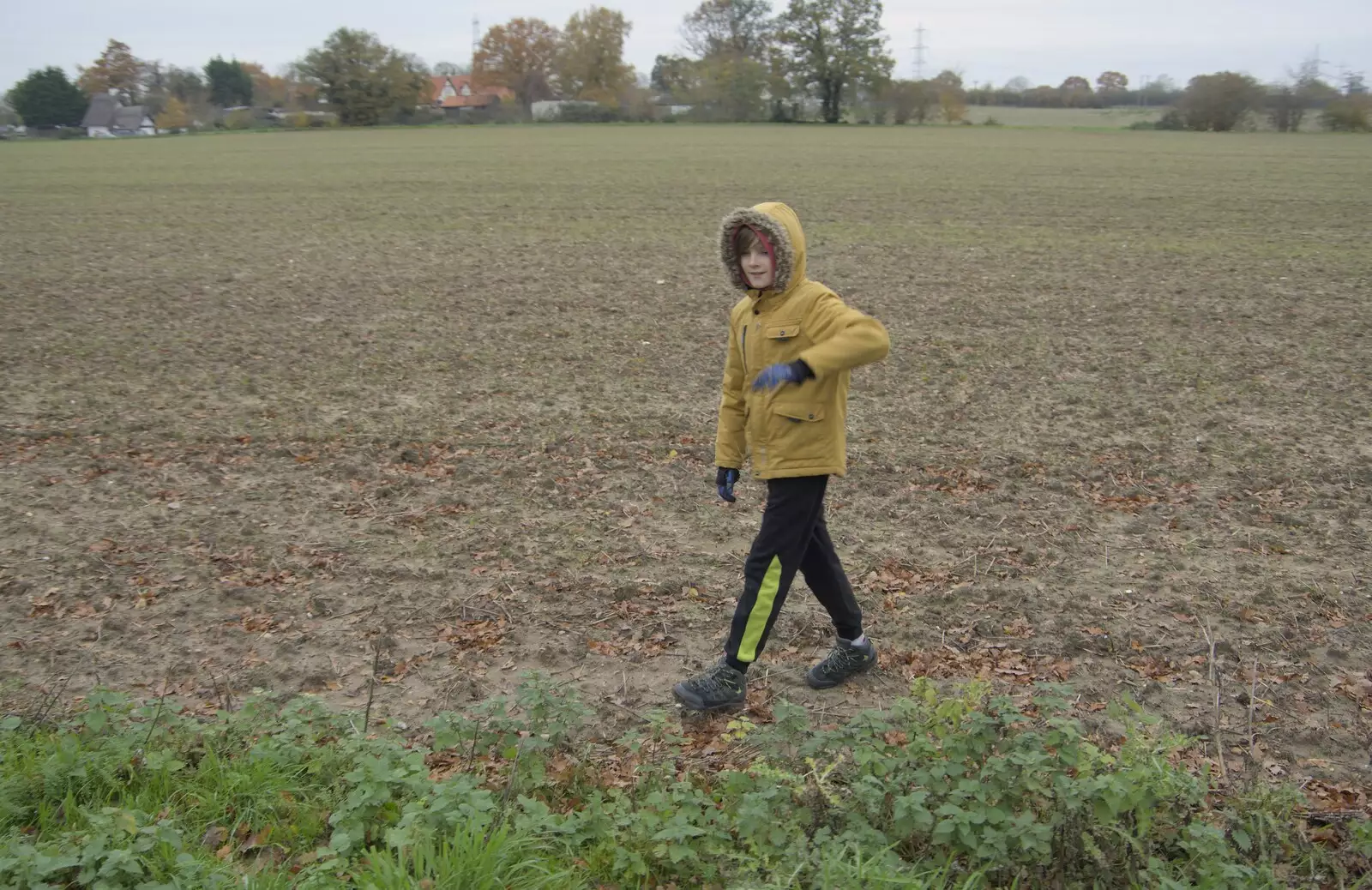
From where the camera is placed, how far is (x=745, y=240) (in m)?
3.86

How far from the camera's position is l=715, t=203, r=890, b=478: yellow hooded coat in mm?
3646

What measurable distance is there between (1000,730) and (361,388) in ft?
21.1

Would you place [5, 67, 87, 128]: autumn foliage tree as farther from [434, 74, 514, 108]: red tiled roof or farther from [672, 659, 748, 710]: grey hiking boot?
[672, 659, 748, 710]: grey hiking boot

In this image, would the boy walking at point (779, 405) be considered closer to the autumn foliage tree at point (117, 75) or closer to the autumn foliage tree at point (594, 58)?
the autumn foliage tree at point (594, 58)

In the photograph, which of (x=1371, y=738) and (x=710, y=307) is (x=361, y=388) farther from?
(x=1371, y=738)

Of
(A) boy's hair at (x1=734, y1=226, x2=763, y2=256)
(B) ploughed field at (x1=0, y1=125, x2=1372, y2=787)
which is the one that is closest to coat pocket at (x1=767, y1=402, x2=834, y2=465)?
(A) boy's hair at (x1=734, y1=226, x2=763, y2=256)

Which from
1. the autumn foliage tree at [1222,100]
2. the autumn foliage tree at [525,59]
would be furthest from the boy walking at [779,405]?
the autumn foliage tree at [525,59]

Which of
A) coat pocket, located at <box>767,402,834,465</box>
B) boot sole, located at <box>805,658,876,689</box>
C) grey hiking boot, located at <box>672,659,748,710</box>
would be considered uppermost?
coat pocket, located at <box>767,402,834,465</box>

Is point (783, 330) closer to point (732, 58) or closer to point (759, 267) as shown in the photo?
point (759, 267)

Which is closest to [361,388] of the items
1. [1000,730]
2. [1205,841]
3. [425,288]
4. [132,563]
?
[132,563]

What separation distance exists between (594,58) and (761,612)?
10662cm

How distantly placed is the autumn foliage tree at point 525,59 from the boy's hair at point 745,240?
4369 inches

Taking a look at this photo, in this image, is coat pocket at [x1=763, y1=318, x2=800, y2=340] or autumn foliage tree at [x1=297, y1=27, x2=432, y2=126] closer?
coat pocket at [x1=763, y1=318, x2=800, y2=340]

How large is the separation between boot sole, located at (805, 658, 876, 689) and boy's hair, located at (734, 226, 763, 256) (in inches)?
67.7
